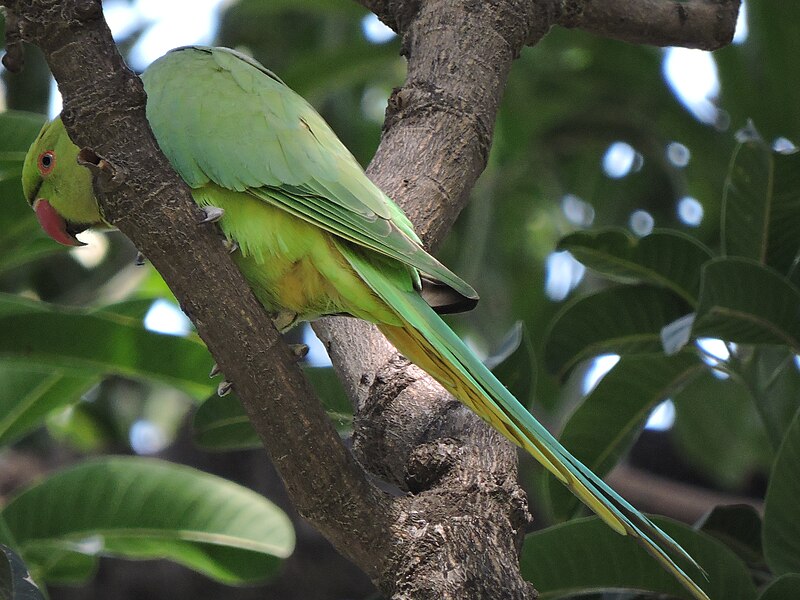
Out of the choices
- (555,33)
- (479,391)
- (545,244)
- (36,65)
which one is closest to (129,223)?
(479,391)

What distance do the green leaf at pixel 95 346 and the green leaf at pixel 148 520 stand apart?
30cm

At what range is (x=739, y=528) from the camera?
Answer: 2361 millimetres

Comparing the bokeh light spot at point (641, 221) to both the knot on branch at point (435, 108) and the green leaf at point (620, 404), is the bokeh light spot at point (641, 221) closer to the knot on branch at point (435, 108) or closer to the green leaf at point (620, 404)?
the green leaf at point (620, 404)

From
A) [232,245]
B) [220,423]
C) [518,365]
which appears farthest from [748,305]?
[220,423]

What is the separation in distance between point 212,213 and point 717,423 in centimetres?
295

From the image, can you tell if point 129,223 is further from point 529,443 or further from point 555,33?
point 555,33

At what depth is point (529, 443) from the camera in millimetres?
1425

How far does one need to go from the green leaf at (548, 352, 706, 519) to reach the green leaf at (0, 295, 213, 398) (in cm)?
119

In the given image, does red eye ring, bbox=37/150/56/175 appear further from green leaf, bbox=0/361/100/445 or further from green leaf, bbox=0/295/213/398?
green leaf, bbox=0/361/100/445

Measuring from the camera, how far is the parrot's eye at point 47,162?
2064 millimetres

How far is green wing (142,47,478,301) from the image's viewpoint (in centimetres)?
167

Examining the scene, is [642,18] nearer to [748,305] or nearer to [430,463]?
[748,305]

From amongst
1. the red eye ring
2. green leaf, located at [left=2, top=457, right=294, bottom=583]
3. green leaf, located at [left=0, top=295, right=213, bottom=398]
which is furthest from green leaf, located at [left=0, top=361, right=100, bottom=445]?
the red eye ring

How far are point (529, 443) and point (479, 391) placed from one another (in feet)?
0.38
